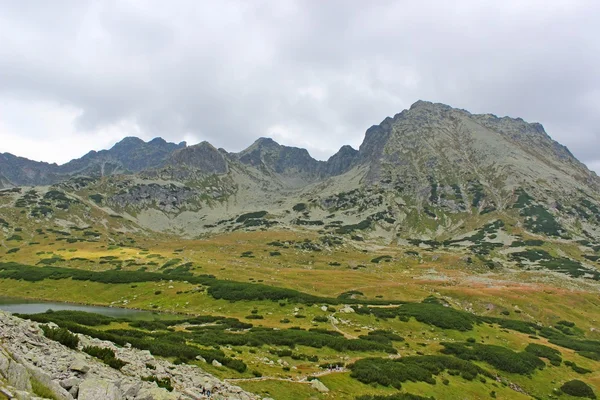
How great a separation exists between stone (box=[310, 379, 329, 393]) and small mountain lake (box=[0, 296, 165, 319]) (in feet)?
138

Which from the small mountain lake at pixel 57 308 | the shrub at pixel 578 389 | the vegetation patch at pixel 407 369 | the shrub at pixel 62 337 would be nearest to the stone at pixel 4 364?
the shrub at pixel 62 337

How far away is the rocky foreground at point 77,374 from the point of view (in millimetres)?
12336

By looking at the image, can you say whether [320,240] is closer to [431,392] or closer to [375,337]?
[375,337]

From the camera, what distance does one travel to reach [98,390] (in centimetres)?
1390

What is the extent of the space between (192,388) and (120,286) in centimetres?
7166

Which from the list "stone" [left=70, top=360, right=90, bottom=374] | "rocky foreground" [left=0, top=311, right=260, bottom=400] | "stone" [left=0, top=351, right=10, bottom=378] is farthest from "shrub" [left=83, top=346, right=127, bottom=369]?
"stone" [left=0, top=351, right=10, bottom=378]

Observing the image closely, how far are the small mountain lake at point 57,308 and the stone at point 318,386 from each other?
138 feet

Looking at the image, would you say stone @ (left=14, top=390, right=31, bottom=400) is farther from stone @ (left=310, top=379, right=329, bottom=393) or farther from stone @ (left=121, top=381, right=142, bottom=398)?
stone @ (left=310, top=379, right=329, bottom=393)

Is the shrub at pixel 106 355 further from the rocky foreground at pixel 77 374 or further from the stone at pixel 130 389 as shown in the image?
the stone at pixel 130 389

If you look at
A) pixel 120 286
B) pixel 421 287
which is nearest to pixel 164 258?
pixel 120 286

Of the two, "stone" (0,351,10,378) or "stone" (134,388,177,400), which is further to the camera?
"stone" (134,388,177,400)

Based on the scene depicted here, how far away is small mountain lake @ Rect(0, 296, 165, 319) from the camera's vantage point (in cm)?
6212

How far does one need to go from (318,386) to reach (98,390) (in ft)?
48.9

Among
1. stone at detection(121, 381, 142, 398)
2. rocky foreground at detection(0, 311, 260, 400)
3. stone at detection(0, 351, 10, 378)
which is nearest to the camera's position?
stone at detection(0, 351, 10, 378)
